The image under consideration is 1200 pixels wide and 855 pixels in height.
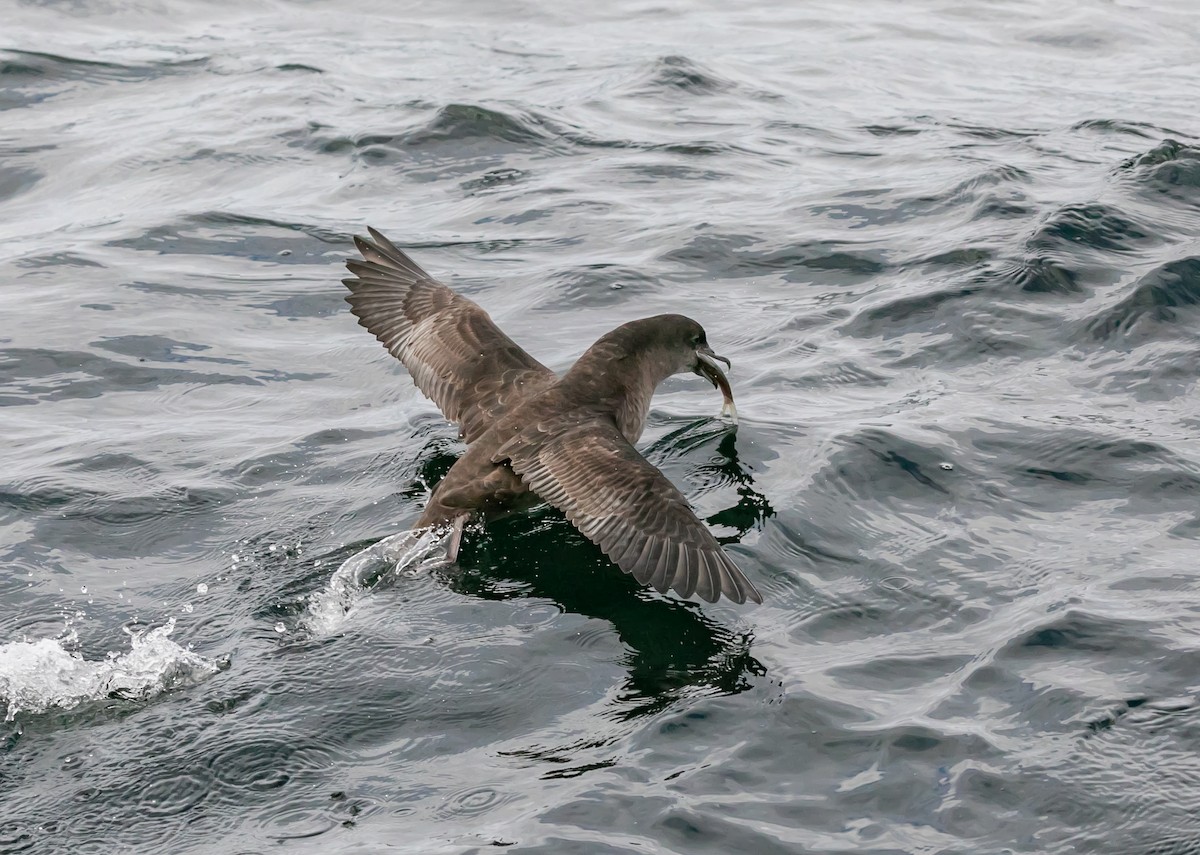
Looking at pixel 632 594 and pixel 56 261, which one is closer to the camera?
pixel 632 594

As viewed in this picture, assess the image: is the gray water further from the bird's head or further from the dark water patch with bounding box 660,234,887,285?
the bird's head

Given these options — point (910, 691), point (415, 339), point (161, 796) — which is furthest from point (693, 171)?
point (161, 796)

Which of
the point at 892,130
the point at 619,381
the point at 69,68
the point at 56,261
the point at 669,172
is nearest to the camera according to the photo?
the point at 619,381

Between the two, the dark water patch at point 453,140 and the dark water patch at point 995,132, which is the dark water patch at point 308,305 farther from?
the dark water patch at point 995,132

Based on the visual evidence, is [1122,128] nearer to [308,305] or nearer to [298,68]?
[308,305]

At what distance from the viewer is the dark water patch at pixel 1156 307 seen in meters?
8.41

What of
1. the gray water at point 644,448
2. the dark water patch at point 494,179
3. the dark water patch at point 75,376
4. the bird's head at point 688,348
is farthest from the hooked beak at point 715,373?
the dark water patch at point 494,179

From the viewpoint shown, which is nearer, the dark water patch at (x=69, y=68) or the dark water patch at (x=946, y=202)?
the dark water patch at (x=946, y=202)

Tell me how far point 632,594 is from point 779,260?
14.8ft

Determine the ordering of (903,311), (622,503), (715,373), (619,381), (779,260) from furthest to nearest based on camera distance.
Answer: (779,260), (903,311), (715,373), (619,381), (622,503)

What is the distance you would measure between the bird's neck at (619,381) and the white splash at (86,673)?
100 inches

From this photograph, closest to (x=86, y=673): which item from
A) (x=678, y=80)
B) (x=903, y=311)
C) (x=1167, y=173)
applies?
(x=903, y=311)

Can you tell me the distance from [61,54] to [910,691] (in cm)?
1264

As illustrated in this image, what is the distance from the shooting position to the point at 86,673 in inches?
208
